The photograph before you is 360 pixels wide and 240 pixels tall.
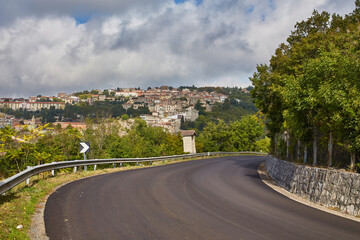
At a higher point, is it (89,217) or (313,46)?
(313,46)

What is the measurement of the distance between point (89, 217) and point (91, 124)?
3508 centimetres

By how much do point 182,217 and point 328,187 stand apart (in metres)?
5.15

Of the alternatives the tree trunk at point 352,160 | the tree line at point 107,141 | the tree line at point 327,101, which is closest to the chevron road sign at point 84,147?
the tree line at point 107,141

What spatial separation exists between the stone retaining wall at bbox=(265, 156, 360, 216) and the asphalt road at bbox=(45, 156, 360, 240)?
0.83 metres

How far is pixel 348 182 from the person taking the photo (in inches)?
339

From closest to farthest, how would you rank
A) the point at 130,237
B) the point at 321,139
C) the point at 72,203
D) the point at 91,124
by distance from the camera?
the point at 130,237 < the point at 72,203 < the point at 321,139 < the point at 91,124

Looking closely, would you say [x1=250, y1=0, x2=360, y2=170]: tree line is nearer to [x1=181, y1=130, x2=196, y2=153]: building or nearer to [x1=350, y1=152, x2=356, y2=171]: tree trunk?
A: [x1=350, y1=152, x2=356, y2=171]: tree trunk

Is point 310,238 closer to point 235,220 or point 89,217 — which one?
point 235,220

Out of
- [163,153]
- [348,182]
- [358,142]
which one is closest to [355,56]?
[358,142]

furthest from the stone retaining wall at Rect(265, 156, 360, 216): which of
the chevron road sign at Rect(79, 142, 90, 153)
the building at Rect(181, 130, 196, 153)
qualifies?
the building at Rect(181, 130, 196, 153)

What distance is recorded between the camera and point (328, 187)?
9461 mm

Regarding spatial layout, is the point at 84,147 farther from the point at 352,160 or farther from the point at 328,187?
the point at 352,160

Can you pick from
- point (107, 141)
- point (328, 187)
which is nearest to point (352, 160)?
point (328, 187)

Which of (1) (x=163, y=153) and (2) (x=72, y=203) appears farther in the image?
(1) (x=163, y=153)
